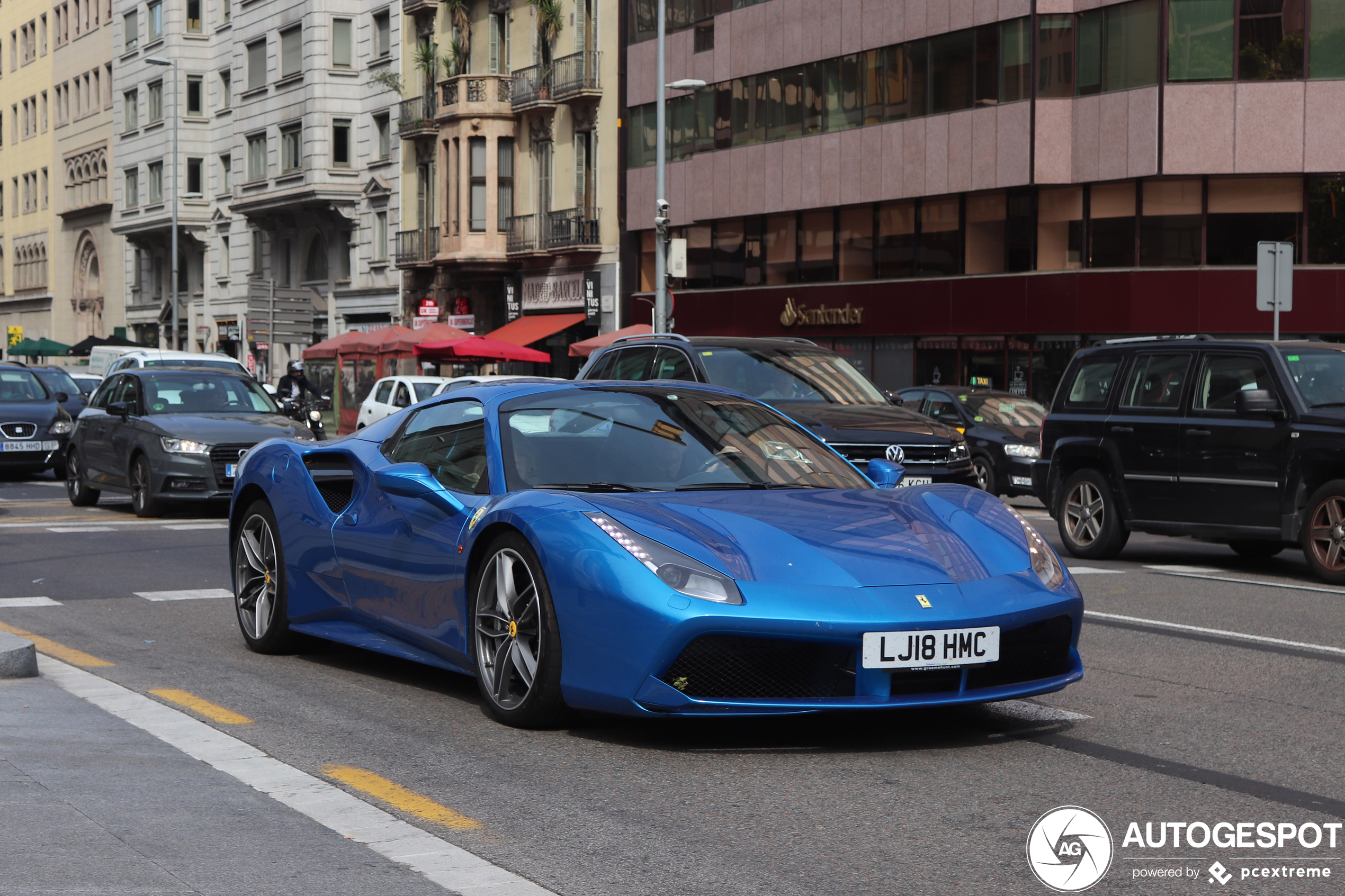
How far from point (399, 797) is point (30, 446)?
66.1 feet

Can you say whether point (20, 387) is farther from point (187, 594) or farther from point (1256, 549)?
point (1256, 549)

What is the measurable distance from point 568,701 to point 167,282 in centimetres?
6921

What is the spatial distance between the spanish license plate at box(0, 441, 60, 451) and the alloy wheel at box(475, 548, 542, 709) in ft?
A: 62.7

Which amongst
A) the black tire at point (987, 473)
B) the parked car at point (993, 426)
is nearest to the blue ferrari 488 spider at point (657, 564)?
the parked car at point (993, 426)

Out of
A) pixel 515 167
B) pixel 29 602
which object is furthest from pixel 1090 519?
pixel 515 167

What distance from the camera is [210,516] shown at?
17.6 m

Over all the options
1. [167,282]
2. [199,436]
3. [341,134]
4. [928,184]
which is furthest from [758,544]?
[167,282]

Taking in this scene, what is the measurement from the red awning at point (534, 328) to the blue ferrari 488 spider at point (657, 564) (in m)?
38.3

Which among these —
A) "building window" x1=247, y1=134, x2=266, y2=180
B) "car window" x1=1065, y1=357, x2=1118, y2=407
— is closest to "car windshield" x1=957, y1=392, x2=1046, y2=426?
"car window" x1=1065, y1=357, x2=1118, y2=407

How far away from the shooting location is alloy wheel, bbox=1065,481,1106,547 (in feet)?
44.7

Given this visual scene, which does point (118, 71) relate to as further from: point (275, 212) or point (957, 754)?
point (957, 754)

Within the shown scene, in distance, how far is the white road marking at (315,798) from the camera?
13.6 ft

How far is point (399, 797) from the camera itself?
500cm

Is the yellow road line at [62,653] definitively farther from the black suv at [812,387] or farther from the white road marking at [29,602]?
the black suv at [812,387]
